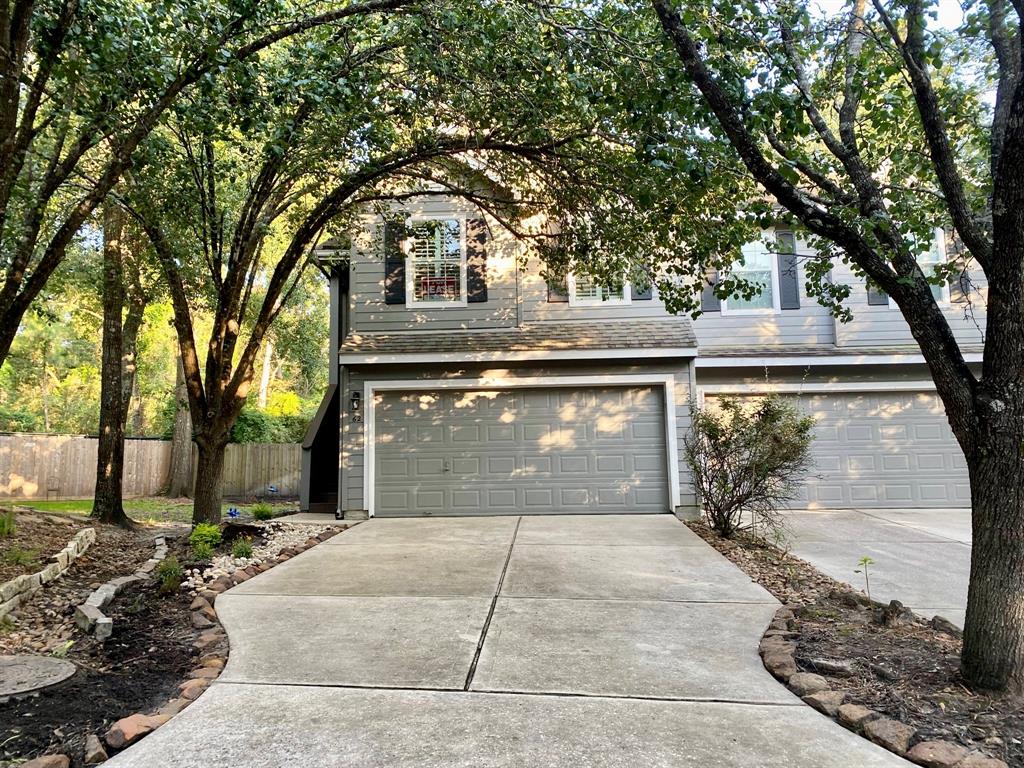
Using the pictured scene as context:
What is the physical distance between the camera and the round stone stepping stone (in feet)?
10.1

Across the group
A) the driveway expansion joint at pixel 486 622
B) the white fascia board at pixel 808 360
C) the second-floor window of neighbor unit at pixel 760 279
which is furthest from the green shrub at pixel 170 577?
the second-floor window of neighbor unit at pixel 760 279

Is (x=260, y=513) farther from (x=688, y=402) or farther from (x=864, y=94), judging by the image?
(x=864, y=94)

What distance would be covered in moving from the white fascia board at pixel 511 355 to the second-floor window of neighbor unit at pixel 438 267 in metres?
1.10

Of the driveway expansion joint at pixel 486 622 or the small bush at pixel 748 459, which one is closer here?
the driveway expansion joint at pixel 486 622

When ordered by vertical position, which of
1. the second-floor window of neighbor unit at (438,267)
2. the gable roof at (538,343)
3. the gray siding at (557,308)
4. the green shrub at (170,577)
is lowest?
the green shrub at (170,577)

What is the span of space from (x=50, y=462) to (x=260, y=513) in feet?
27.2

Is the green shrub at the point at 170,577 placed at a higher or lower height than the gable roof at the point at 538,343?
lower

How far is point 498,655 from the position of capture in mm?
3576

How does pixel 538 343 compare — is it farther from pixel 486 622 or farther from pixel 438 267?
pixel 486 622

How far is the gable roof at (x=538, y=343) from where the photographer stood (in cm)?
941

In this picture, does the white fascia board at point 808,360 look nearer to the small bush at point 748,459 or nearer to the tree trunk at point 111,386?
the small bush at point 748,459

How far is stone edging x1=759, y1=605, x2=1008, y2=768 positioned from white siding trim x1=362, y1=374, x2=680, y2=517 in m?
5.71

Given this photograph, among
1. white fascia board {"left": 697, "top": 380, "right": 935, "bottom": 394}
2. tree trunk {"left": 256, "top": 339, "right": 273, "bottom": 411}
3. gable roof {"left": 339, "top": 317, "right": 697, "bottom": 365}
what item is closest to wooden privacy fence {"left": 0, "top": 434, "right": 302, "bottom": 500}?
gable roof {"left": 339, "top": 317, "right": 697, "bottom": 365}

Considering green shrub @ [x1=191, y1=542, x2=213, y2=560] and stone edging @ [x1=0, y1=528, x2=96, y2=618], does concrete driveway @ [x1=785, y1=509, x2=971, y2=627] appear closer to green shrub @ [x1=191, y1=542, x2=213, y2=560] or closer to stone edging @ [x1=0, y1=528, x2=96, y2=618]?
green shrub @ [x1=191, y1=542, x2=213, y2=560]
